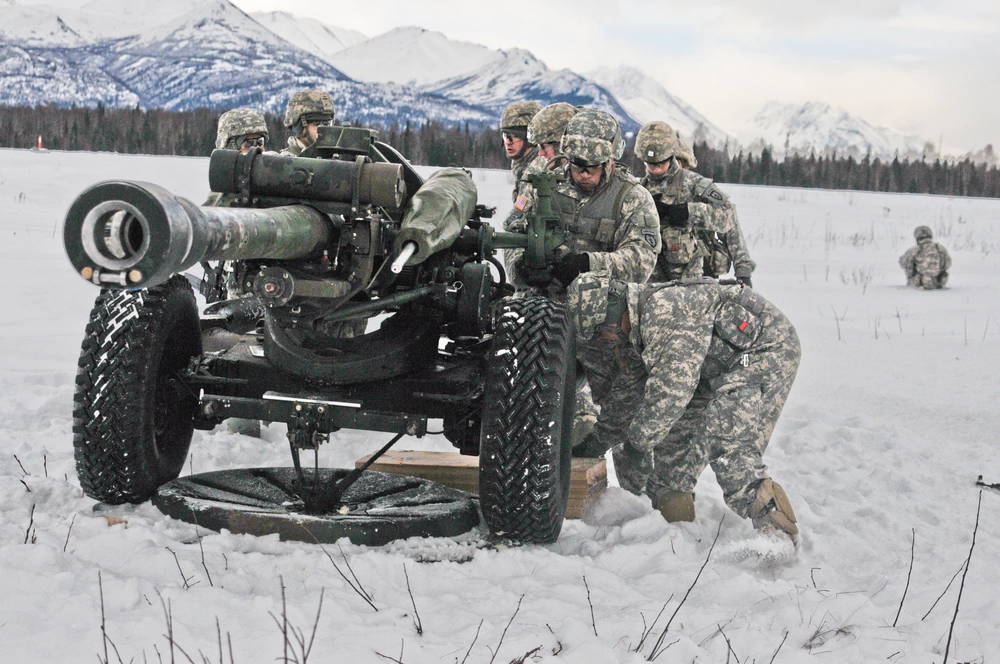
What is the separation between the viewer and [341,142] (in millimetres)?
5266

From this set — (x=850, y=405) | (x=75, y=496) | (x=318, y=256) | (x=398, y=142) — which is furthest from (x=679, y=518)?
(x=398, y=142)

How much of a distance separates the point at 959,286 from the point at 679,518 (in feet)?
42.0

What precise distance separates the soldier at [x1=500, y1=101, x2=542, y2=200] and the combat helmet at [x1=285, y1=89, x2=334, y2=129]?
1338mm

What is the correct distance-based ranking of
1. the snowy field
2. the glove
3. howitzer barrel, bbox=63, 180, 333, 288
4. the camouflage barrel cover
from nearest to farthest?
1. howitzer barrel, bbox=63, 180, 333, 288
2. the snowy field
3. the glove
4. the camouflage barrel cover

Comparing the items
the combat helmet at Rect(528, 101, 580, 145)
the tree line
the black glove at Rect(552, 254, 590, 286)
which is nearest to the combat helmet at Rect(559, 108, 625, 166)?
the black glove at Rect(552, 254, 590, 286)

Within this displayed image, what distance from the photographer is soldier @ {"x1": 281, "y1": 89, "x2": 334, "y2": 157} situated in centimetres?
852

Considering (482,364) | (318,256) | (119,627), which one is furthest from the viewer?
(482,364)

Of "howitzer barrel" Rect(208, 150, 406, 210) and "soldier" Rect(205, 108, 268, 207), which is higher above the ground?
"soldier" Rect(205, 108, 268, 207)

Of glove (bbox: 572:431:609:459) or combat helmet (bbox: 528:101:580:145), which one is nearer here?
glove (bbox: 572:431:609:459)

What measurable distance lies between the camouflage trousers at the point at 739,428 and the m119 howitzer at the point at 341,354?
898mm

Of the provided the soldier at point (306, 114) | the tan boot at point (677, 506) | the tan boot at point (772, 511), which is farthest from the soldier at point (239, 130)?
the tan boot at point (772, 511)

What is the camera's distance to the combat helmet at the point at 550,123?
8297 millimetres

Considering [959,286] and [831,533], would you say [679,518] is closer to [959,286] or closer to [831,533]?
[831,533]

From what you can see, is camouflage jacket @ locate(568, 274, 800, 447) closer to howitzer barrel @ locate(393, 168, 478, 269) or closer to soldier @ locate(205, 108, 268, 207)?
howitzer barrel @ locate(393, 168, 478, 269)
